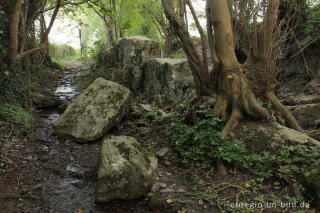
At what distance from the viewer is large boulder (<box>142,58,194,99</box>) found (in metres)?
6.91

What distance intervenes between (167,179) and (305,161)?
217 cm


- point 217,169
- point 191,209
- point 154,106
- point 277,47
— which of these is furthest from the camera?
point 154,106

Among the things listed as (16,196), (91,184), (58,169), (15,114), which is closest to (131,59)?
(15,114)

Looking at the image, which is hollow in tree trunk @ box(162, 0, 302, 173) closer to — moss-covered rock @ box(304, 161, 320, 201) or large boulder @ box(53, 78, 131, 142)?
moss-covered rock @ box(304, 161, 320, 201)

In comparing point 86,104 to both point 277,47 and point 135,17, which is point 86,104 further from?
point 135,17

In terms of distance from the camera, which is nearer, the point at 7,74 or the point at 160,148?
the point at 160,148

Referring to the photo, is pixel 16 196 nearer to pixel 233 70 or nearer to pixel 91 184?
pixel 91 184

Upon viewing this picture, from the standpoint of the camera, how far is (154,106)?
705 cm

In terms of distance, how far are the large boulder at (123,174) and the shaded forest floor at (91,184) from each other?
0.15m

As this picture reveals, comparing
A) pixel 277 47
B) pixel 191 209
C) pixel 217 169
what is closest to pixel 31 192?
pixel 191 209

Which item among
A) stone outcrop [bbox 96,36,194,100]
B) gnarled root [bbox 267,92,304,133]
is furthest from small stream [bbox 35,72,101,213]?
gnarled root [bbox 267,92,304,133]

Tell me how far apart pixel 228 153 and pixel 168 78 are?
3999 millimetres

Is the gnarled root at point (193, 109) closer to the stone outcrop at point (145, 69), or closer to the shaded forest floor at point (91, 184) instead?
the shaded forest floor at point (91, 184)

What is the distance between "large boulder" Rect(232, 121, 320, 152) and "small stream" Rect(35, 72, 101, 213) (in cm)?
279
